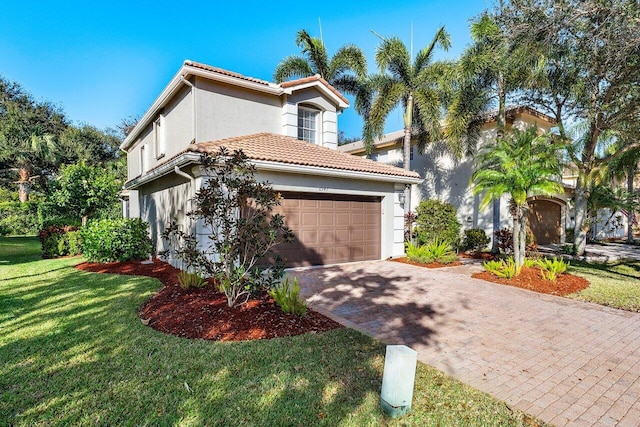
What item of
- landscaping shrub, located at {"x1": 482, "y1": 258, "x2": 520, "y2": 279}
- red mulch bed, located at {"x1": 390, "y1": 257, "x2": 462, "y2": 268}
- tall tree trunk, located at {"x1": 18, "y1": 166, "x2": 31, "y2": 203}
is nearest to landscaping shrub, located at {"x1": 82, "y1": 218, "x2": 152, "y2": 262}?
red mulch bed, located at {"x1": 390, "y1": 257, "x2": 462, "y2": 268}

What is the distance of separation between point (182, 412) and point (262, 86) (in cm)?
1109

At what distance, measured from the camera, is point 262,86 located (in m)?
12.0

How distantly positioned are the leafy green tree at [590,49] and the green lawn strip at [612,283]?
14.9 feet

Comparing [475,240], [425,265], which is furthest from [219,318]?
[475,240]

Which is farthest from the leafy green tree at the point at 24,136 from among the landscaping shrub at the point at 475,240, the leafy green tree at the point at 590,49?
the leafy green tree at the point at 590,49

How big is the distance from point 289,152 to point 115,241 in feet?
20.8

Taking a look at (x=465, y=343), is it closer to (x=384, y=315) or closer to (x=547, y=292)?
(x=384, y=315)

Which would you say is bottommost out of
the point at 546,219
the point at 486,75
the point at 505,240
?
the point at 505,240

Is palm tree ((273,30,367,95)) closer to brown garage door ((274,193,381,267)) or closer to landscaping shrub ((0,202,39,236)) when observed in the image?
brown garage door ((274,193,381,267))

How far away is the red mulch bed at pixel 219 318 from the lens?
4832 millimetres

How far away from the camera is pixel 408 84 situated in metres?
15.5

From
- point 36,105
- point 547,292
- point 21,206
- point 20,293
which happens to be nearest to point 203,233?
point 20,293

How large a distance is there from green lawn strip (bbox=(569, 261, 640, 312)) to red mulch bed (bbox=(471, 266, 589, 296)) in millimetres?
215

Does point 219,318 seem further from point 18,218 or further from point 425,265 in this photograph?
point 18,218
